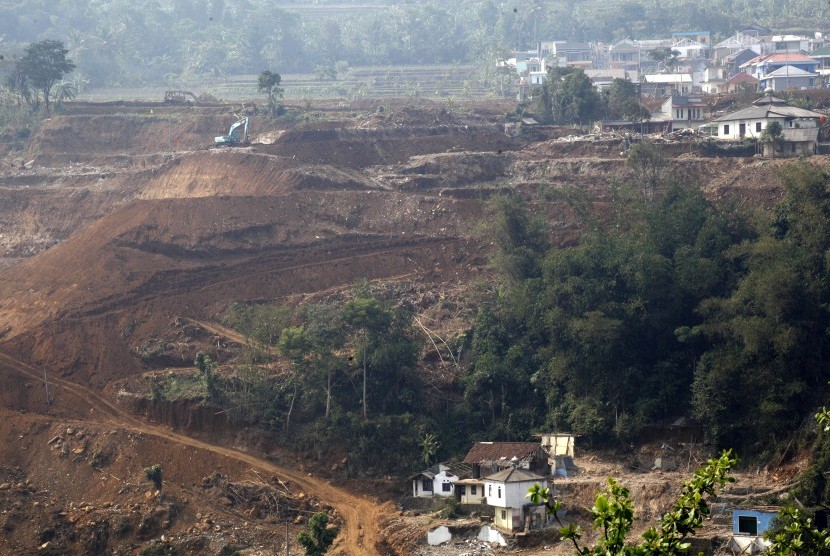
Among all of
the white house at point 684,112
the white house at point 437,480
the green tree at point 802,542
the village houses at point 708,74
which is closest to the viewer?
the green tree at point 802,542

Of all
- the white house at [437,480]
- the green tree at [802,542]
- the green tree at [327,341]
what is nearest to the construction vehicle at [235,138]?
the green tree at [327,341]

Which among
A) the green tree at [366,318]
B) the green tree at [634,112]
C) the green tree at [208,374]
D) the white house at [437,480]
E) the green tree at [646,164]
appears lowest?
the white house at [437,480]

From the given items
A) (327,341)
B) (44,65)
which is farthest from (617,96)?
(44,65)

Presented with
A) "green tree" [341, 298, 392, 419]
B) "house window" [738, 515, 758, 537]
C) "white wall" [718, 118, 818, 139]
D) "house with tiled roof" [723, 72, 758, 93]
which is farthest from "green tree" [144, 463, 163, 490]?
"house with tiled roof" [723, 72, 758, 93]

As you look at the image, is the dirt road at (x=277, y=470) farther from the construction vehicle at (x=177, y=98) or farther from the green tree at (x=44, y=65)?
the construction vehicle at (x=177, y=98)

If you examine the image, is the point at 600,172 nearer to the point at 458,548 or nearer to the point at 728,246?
the point at 728,246

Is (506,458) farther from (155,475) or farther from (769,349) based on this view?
(155,475)
